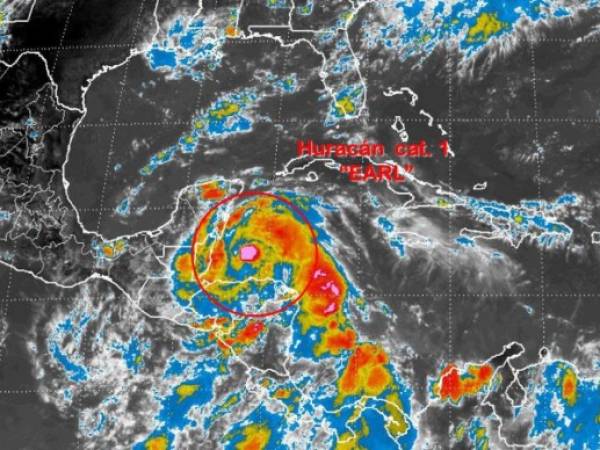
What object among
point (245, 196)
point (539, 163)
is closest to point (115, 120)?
point (245, 196)

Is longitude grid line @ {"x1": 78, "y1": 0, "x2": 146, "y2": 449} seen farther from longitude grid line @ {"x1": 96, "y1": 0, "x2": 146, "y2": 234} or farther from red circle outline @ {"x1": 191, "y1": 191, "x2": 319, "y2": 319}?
red circle outline @ {"x1": 191, "y1": 191, "x2": 319, "y2": 319}

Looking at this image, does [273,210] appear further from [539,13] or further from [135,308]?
[539,13]

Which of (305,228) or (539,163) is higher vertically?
(539,163)

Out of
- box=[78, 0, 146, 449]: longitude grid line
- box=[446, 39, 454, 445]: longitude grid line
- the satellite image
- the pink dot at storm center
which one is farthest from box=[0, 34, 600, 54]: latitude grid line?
the pink dot at storm center

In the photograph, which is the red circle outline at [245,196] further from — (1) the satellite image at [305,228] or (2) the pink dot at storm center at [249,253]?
(2) the pink dot at storm center at [249,253]

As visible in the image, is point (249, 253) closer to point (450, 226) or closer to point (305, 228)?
point (305, 228)
